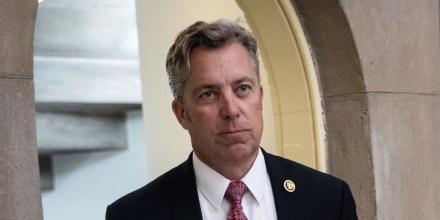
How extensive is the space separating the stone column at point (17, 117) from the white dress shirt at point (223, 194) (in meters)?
0.68

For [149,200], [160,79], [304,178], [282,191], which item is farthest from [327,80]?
[149,200]

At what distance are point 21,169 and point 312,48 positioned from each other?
2.02 metres

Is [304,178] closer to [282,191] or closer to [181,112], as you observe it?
[282,191]

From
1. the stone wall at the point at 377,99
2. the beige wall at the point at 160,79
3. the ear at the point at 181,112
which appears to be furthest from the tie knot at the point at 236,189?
the beige wall at the point at 160,79

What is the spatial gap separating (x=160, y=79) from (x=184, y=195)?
329cm

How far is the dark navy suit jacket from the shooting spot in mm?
2354

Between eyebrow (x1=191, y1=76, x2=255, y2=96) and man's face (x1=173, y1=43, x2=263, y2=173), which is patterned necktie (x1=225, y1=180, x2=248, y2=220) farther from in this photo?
eyebrow (x1=191, y1=76, x2=255, y2=96)

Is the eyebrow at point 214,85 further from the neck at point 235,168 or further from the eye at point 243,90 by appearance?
the neck at point 235,168

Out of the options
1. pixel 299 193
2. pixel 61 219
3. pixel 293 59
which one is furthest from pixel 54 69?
pixel 299 193

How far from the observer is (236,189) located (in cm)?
229

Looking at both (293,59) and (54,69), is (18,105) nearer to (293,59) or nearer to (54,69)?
(293,59)

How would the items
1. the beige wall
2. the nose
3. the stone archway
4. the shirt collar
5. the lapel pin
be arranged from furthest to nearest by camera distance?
the beige wall → the stone archway → the lapel pin → the shirt collar → the nose

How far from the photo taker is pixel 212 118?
2.23 m

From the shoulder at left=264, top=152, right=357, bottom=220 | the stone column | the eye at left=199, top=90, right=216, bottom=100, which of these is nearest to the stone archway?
the stone column
